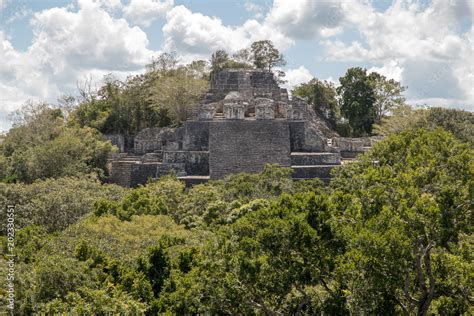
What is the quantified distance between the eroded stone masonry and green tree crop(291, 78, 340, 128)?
4.51 meters

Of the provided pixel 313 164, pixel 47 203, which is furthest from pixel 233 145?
pixel 47 203

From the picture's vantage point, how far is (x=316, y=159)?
2758 cm

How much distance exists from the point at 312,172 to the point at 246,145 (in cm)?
346

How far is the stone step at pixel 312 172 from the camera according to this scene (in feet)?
87.7

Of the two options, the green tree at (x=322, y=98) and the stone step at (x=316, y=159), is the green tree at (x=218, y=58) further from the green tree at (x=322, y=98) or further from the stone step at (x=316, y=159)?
the stone step at (x=316, y=159)

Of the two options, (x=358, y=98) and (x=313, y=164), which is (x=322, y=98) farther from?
(x=313, y=164)

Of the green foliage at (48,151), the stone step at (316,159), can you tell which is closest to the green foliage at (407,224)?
the stone step at (316,159)

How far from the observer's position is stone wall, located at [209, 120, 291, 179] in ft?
90.4

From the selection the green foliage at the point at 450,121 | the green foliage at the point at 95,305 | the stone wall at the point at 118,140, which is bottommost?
the green foliage at the point at 95,305

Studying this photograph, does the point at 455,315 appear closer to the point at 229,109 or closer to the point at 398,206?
the point at 398,206

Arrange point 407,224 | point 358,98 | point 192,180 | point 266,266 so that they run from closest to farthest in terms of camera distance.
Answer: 1. point 407,224
2. point 266,266
3. point 192,180
4. point 358,98

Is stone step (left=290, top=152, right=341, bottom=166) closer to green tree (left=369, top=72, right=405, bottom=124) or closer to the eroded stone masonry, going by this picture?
the eroded stone masonry

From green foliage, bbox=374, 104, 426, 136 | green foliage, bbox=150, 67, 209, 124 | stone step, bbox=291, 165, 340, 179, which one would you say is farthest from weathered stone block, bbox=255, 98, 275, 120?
green foliage, bbox=374, 104, 426, 136

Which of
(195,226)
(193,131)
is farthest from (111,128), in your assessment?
(195,226)
